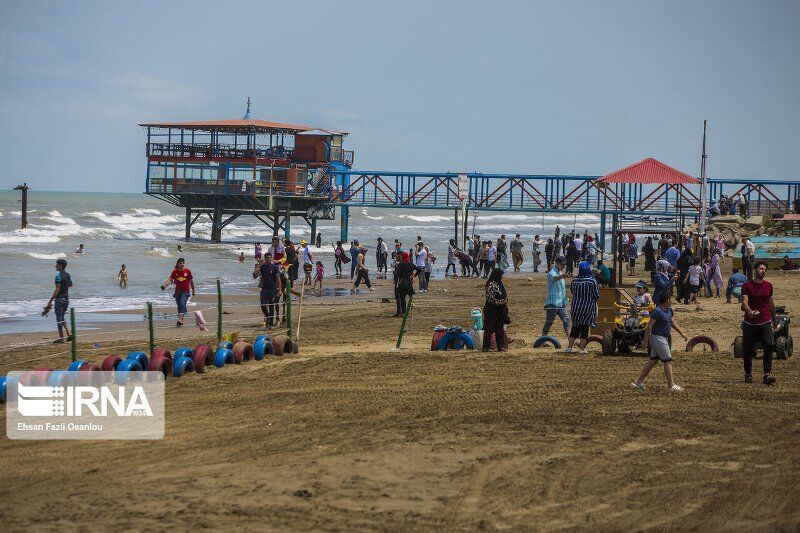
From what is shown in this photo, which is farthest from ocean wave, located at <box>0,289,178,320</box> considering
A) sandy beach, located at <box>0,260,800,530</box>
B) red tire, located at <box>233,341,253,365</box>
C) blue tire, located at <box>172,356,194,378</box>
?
sandy beach, located at <box>0,260,800,530</box>

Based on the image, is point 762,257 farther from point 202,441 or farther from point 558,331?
point 202,441

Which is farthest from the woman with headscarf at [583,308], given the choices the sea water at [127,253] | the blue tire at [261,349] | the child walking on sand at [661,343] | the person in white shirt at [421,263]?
the person in white shirt at [421,263]

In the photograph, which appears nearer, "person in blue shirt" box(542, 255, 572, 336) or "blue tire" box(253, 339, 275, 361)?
"blue tire" box(253, 339, 275, 361)

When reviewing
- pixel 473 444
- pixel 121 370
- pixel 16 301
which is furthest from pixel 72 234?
pixel 473 444

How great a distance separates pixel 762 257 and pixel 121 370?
85.7ft

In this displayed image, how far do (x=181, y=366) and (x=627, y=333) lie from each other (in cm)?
606

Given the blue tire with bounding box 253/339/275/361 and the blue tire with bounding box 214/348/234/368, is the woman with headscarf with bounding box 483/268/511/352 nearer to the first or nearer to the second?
the blue tire with bounding box 253/339/275/361

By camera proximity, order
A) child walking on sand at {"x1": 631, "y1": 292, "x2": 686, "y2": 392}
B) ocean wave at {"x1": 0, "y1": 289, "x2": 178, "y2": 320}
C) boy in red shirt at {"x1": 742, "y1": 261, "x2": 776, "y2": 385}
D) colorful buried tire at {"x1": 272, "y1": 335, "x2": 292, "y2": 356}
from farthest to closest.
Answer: ocean wave at {"x1": 0, "y1": 289, "x2": 178, "y2": 320} < colorful buried tire at {"x1": 272, "y1": 335, "x2": 292, "y2": 356} < boy in red shirt at {"x1": 742, "y1": 261, "x2": 776, "y2": 385} < child walking on sand at {"x1": 631, "y1": 292, "x2": 686, "y2": 392}

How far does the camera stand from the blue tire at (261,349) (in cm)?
1456

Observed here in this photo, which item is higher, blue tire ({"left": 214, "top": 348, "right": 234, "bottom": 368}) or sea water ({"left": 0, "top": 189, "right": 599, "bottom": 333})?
sea water ({"left": 0, "top": 189, "right": 599, "bottom": 333})

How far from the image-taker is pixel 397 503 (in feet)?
25.0

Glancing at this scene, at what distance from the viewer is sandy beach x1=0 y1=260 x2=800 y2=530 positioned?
24.3 ft

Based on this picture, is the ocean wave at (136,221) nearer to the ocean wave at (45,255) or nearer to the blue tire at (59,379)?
the ocean wave at (45,255)

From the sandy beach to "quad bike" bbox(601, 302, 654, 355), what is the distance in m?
0.35
